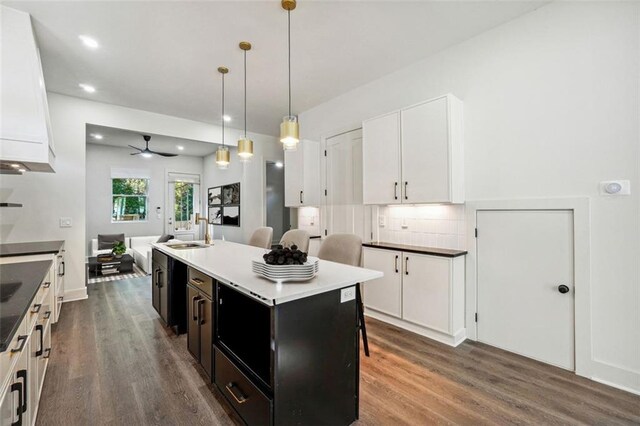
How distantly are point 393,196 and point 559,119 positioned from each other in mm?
1536

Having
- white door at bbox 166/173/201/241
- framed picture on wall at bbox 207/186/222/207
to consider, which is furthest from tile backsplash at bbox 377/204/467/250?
white door at bbox 166/173/201/241

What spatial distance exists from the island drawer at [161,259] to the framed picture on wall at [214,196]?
439 cm

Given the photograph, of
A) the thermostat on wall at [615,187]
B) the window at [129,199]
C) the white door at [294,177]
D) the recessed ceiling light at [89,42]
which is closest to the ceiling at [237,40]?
the recessed ceiling light at [89,42]

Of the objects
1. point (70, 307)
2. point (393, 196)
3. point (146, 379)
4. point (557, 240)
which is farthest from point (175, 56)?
point (557, 240)

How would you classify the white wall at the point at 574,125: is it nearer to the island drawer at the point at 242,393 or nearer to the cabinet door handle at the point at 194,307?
the island drawer at the point at 242,393

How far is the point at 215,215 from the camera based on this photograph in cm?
791

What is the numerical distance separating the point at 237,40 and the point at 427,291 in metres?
3.12

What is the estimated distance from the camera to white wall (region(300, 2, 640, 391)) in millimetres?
2076

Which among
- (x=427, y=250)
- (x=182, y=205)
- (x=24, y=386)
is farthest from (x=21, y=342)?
(x=182, y=205)

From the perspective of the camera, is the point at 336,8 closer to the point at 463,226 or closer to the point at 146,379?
the point at 463,226

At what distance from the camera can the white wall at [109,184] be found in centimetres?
719

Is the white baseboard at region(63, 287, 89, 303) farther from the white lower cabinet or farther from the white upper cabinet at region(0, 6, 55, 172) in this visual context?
the white lower cabinet

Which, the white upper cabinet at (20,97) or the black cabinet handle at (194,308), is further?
the white upper cabinet at (20,97)

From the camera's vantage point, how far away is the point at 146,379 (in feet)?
7.30
